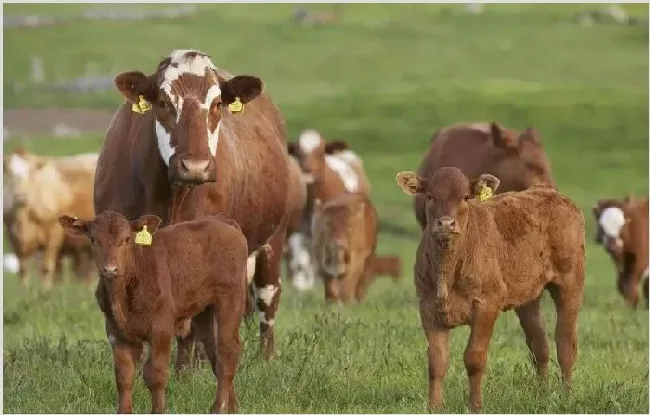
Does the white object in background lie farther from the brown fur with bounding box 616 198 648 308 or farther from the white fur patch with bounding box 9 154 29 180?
the brown fur with bounding box 616 198 648 308

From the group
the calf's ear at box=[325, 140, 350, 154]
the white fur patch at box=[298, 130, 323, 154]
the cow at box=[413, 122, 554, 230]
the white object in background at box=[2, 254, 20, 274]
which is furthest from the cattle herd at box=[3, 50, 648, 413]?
the white object in background at box=[2, 254, 20, 274]

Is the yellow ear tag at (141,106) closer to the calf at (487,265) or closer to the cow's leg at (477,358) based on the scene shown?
the calf at (487,265)

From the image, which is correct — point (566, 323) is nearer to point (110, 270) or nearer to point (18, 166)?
point (110, 270)

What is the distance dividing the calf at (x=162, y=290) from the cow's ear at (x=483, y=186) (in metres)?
1.47

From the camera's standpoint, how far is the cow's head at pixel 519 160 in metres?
15.6

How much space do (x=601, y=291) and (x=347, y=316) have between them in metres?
7.51

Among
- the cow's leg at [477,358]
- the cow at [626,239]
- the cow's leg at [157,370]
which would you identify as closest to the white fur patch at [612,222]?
the cow at [626,239]

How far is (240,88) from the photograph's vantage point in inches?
449

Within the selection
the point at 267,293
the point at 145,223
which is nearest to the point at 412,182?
the point at 145,223

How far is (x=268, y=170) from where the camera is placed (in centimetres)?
1281

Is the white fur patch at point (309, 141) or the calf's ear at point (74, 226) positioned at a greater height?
the white fur patch at point (309, 141)

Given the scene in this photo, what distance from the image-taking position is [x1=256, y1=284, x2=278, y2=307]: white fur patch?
1319 centimetres

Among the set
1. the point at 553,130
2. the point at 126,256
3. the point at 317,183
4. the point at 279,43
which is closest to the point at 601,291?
the point at 317,183

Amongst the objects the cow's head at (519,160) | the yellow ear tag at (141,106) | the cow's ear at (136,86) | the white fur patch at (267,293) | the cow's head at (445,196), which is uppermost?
the cow's ear at (136,86)
